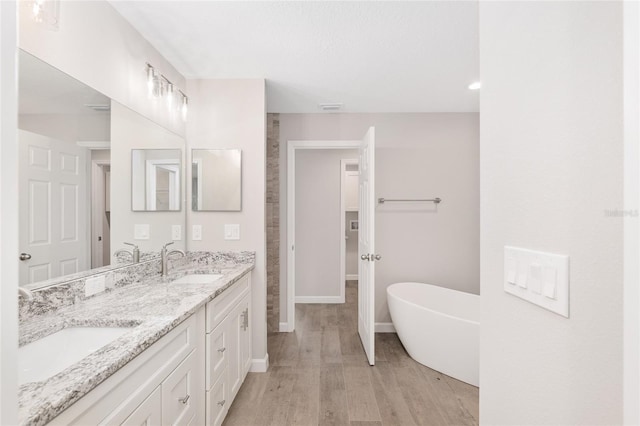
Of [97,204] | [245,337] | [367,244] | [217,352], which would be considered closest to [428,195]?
[367,244]

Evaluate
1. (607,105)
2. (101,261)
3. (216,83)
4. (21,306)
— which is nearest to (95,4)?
(216,83)

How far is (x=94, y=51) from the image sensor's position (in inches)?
63.3

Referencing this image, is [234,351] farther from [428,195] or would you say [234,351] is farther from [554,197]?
[428,195]

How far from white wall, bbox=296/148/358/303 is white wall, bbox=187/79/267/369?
1948 mm

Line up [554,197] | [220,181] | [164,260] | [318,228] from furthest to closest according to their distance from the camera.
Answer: [318,228]
[220,181]
[164,260]
[554,197]

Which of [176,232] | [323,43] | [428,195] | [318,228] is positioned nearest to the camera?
[323,43]

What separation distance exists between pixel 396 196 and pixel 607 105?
9.81 ft

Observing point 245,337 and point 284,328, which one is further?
point 284,328

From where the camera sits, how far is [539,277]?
67 cm

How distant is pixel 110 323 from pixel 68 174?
0.73 meters

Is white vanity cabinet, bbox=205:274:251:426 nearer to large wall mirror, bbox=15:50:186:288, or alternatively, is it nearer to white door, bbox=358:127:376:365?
large wall mirror, bbox=15:50:186:288

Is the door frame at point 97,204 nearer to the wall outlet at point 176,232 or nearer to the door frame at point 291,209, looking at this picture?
the wall outlet at point 176,232

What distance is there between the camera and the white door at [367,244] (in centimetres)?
261

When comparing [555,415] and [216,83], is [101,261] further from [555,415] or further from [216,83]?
[555,415]
